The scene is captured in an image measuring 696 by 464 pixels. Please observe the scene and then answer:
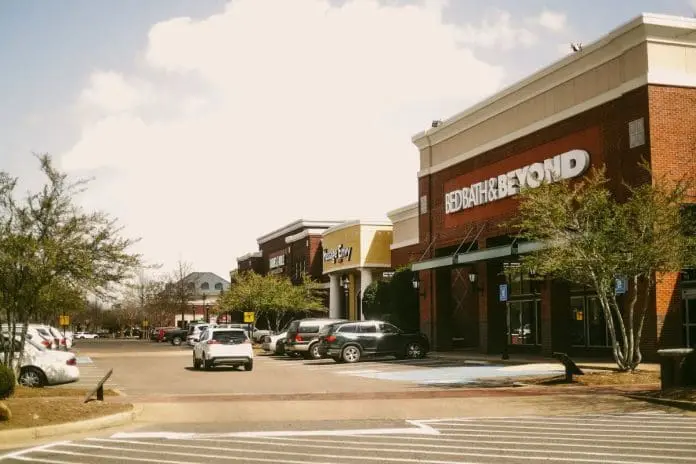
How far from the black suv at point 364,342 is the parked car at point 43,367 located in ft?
38.1

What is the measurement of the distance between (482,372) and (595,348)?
7.78 m

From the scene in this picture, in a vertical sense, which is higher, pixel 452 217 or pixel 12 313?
pixel 452 217

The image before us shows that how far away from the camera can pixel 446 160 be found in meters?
40.2

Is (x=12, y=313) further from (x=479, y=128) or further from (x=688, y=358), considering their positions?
(x=479, y=128)

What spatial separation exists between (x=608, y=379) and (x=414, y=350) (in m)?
12.9

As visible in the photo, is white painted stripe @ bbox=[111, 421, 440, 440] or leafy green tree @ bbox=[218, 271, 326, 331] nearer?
white painted stripe @ bbox=[111, 421, 440, 440]

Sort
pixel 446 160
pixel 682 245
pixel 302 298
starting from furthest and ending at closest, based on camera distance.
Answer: pixel 302 298 → pixel 446 160 → pixel 682 245

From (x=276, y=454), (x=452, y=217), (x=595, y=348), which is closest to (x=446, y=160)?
(x=452, y=217)

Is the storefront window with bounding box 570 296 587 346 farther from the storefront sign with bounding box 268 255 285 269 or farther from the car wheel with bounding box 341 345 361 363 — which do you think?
the storefront sign with bounding box 268 255 285 269

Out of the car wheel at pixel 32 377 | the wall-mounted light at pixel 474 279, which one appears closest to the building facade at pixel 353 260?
the wall-mounted light at pixel 474 279

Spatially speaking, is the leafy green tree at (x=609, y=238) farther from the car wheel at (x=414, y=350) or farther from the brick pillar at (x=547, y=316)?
the car wheel at (x=414, y=350)

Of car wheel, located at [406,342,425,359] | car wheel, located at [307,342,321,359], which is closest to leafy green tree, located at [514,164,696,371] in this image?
car wheel, located at [406,342,425,359]

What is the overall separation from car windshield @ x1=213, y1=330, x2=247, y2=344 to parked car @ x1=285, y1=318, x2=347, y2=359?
6.66 meters

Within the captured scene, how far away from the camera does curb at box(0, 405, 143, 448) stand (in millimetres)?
11914
